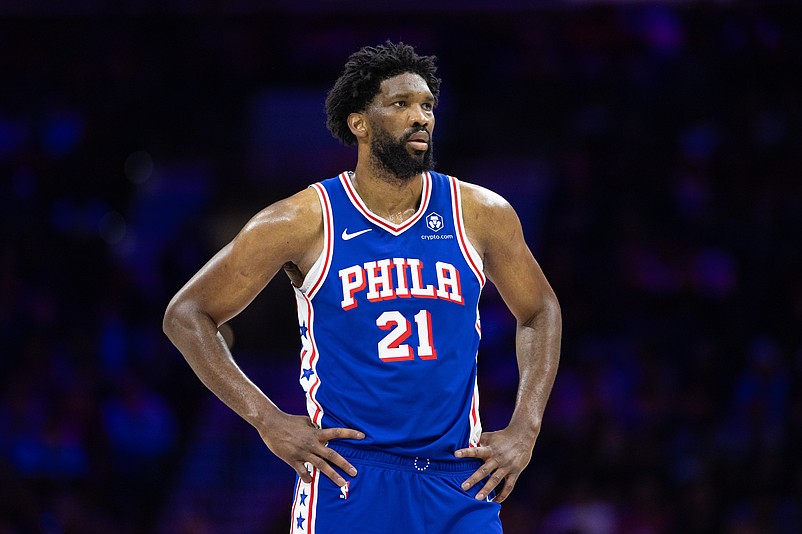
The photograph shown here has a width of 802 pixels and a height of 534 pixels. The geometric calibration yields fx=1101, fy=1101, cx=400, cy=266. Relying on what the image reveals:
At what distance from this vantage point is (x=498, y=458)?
3.99m

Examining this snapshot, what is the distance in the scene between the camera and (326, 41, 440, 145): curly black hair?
14.0 ft

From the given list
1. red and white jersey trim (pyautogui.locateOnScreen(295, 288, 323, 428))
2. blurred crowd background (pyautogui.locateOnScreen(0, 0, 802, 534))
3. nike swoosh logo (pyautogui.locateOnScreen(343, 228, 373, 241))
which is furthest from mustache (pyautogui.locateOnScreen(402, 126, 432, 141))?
blurred crowd background (pyautogui.locateOnScreen(0, 0, 802, 534))

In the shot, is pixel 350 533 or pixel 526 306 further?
pixel 526 306

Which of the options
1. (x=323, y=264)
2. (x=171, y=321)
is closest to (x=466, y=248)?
(x=323, y=264)

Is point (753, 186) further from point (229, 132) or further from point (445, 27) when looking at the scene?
point (229, 132)

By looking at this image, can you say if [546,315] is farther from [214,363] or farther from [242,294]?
[214,363]

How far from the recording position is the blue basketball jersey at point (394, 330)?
3928mm

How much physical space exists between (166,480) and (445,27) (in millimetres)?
6704

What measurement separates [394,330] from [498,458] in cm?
60

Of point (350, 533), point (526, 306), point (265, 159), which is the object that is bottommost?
point (350, 533)

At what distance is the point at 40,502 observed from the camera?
31.7 feet

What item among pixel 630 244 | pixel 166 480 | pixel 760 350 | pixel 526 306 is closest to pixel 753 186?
pixel 630 244

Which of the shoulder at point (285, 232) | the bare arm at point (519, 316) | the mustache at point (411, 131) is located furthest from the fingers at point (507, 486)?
the mustache at point (411, 131)

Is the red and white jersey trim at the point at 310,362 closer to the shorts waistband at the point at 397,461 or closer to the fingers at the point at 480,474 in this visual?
the shorts waistband at the point at 397,461
